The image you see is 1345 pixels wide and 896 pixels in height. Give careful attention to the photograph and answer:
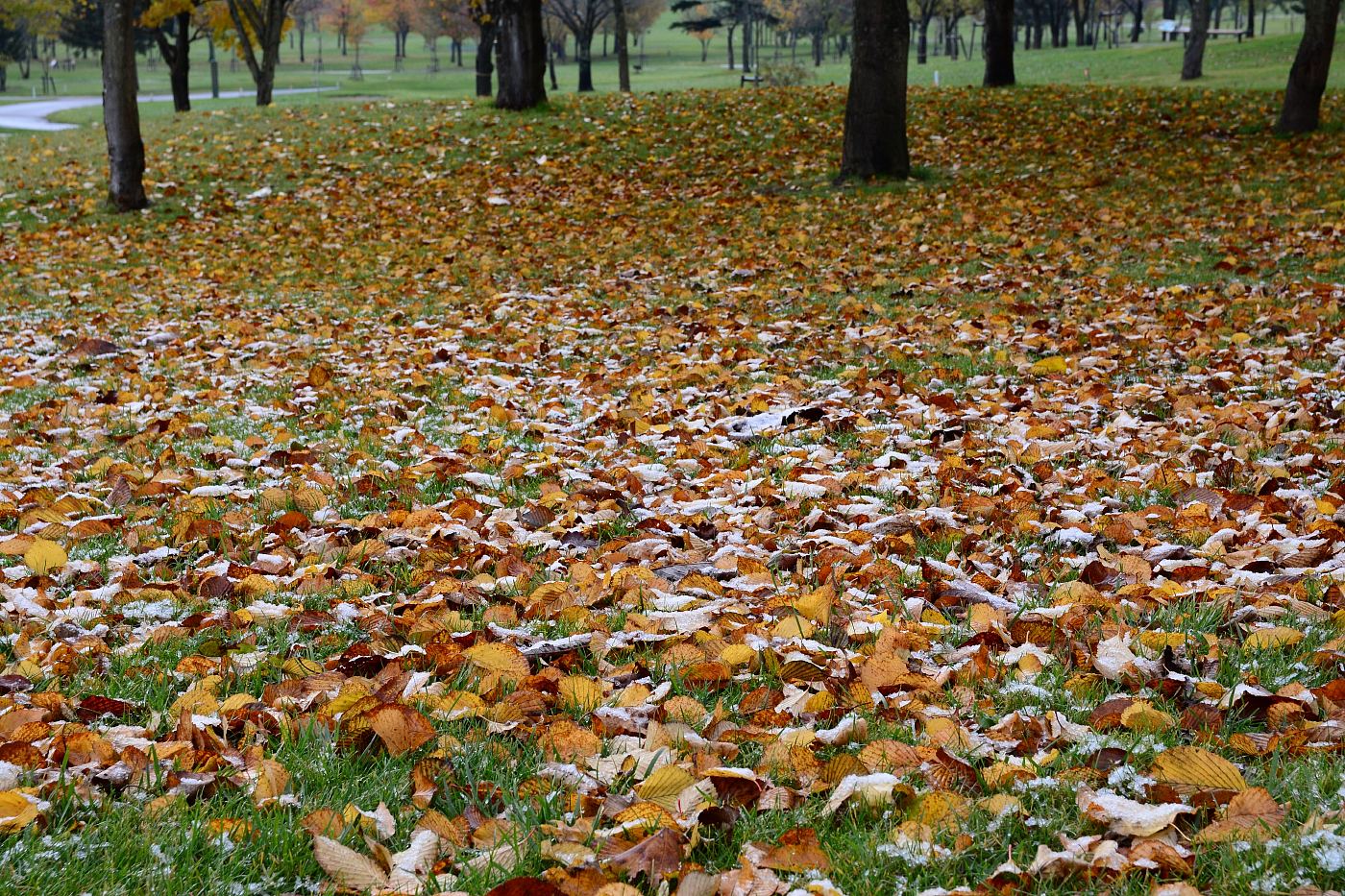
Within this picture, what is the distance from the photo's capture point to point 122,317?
9867 mm

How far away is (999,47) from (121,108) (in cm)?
1584

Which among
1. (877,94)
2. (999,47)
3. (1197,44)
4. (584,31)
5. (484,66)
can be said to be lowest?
(877,94)

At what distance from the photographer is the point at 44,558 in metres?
4.02

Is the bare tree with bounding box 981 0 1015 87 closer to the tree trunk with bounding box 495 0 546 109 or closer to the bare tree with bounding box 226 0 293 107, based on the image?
the tree trunk with bounding box 495 0 546 109

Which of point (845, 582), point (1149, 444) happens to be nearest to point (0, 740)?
point (845, 582)

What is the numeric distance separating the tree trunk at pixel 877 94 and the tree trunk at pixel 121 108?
335 inches

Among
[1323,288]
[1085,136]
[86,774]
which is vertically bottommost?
[86,774]

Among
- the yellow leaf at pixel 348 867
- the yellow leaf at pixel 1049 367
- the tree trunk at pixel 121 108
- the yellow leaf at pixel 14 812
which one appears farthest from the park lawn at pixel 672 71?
the yellow leaf at pixel 14 812

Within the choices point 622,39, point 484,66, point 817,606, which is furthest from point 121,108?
point 622,39

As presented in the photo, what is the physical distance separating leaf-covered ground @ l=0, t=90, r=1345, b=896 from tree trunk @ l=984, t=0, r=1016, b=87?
12.1m

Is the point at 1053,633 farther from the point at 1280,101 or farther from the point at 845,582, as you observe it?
the point at 1280,101

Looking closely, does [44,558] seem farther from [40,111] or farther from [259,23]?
[40,111]

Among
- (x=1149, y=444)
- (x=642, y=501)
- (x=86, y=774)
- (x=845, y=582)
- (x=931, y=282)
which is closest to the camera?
(x=86, y=774)

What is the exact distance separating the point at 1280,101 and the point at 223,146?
55.5ft
